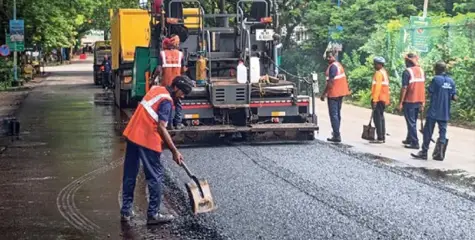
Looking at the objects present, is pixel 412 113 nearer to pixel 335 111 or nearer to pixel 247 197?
pixel 335 111

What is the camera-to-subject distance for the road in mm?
7707

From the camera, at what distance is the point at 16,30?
3656 centimetres

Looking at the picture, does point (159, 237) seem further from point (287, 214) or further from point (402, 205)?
point (402, 205)

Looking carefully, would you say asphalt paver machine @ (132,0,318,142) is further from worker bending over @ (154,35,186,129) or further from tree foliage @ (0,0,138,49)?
tree foliage @ (0,0,138,49)

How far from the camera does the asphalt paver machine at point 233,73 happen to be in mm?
14070

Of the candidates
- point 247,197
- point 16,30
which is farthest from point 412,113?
point 16,30

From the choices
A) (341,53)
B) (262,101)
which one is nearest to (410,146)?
(262,101)

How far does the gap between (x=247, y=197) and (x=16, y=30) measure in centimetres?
2971

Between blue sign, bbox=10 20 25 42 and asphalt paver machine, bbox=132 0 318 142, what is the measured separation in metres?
21.5

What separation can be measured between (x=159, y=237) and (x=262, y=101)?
7119 mm

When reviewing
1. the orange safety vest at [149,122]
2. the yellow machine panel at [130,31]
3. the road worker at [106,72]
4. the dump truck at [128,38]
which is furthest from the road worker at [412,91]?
the road worker at [106,72]

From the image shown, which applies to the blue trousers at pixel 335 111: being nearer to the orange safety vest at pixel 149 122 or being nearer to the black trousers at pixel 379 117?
the black trousers at pixel 379 117

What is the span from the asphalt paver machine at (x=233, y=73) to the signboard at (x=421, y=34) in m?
5.78

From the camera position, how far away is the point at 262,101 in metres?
14.4
